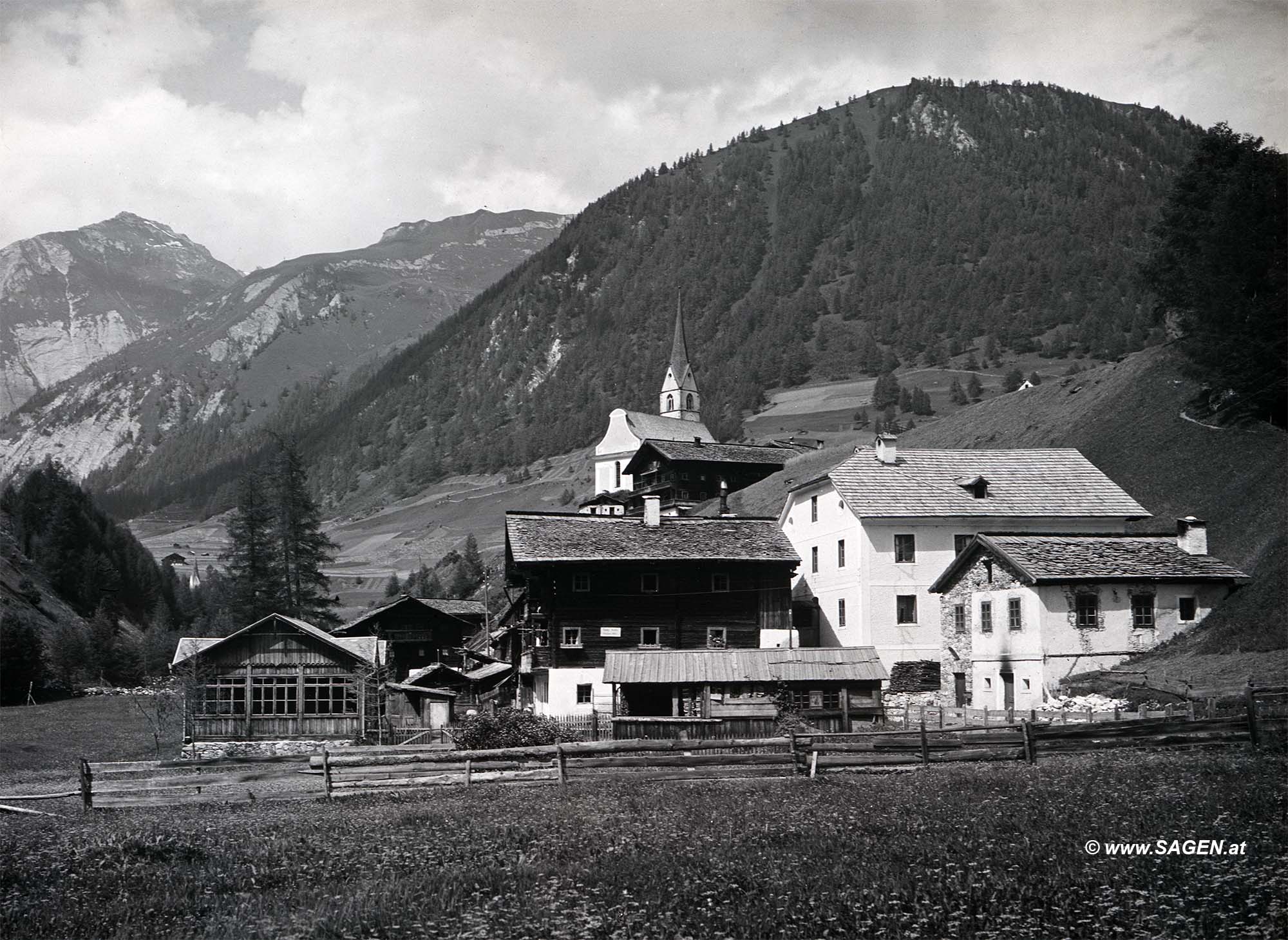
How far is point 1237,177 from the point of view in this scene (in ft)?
208

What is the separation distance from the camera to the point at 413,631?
74.8m

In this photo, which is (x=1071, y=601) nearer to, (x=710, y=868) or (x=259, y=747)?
(x=710, y=868)

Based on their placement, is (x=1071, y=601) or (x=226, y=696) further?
(x=226, y=696)

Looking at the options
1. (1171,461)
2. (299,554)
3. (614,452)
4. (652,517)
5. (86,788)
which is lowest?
(86,788)

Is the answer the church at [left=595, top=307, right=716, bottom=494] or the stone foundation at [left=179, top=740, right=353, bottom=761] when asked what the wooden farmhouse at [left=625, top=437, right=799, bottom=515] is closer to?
the church at [left=595, top=307, right=716, bottom=494]

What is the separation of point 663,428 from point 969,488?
9536 cm

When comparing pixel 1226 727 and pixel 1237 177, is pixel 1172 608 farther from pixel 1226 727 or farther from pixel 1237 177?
pixel 1237 177

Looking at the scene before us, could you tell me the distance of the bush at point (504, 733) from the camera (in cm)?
3700

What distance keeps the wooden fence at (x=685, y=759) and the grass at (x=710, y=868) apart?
4451mm

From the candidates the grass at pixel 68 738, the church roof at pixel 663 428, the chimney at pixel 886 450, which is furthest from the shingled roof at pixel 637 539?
the church roof at pixel 663 428

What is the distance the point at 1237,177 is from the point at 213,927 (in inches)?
2520

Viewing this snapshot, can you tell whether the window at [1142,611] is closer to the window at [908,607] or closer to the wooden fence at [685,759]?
the window at [908,607]

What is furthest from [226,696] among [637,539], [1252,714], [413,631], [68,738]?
[1252,714]

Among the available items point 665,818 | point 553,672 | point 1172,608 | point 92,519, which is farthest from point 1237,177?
point 92,519
